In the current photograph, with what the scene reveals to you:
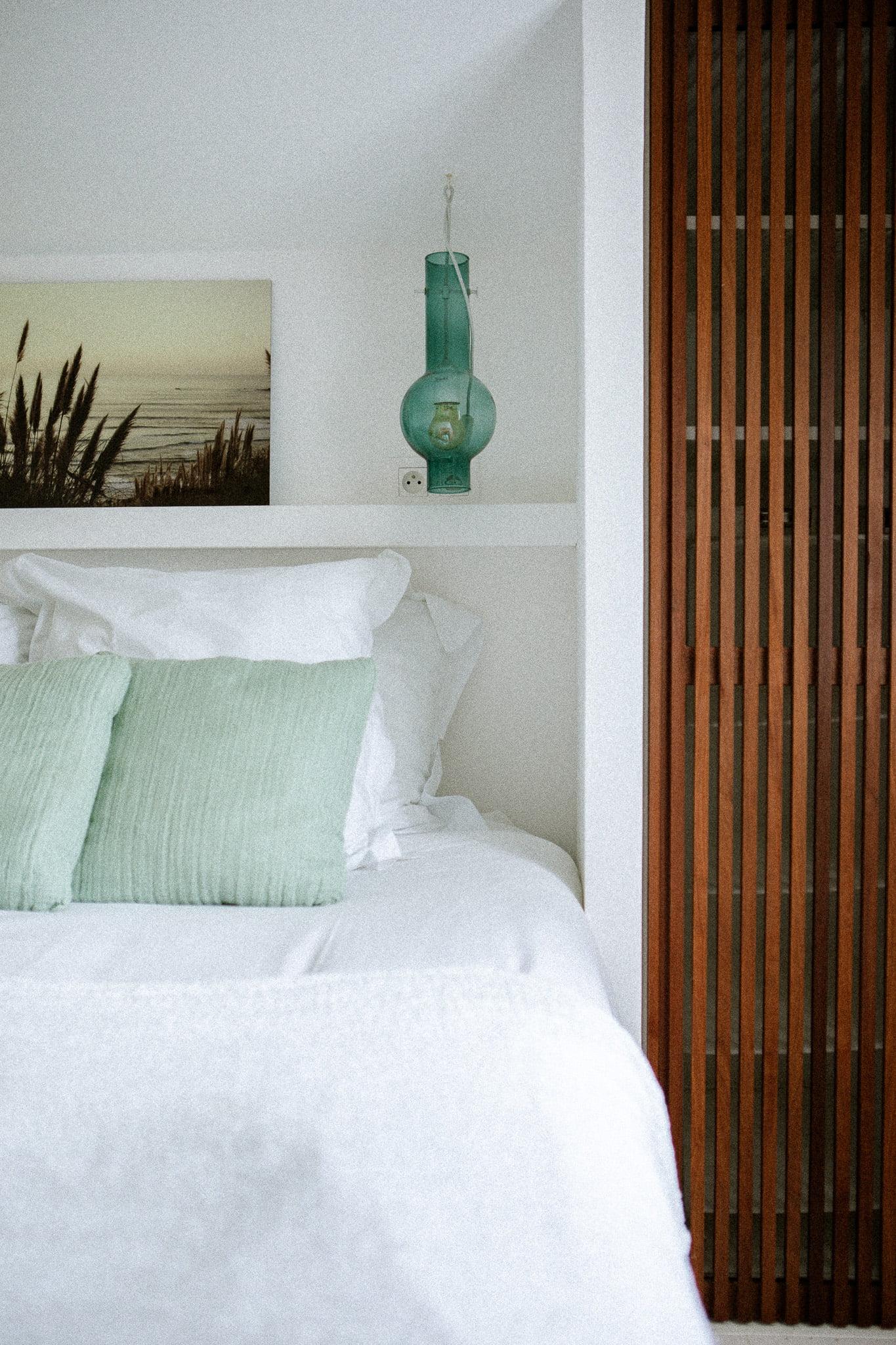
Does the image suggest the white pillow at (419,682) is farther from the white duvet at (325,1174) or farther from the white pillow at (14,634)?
the white duvet at (325,1174)

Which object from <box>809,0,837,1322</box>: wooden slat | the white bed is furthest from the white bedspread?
<box>809,0,837,1322</box>: wooden slat

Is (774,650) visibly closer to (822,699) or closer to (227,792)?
(822,699)

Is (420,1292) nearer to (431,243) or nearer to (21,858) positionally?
(21,858)

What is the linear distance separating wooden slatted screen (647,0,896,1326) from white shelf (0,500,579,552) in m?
0.41

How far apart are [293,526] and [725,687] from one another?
3.24 feet

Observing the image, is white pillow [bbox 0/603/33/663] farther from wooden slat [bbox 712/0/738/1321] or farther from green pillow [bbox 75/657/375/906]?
wooden slat [bbox 712/0/738/1321]

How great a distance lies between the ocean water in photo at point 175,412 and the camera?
225 centimetres

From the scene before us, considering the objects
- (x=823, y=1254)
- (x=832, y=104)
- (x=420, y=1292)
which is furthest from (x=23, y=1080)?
(x=832, y=104)

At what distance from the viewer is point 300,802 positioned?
144cm

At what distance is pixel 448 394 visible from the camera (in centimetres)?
193

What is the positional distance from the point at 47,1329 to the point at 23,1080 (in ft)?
0.65

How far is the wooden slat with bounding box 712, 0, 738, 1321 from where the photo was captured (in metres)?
1.66

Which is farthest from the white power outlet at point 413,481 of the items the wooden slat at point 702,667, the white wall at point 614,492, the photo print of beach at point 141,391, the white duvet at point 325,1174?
the white duvet at point 325,1174

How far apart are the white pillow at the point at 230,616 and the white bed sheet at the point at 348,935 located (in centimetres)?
31
